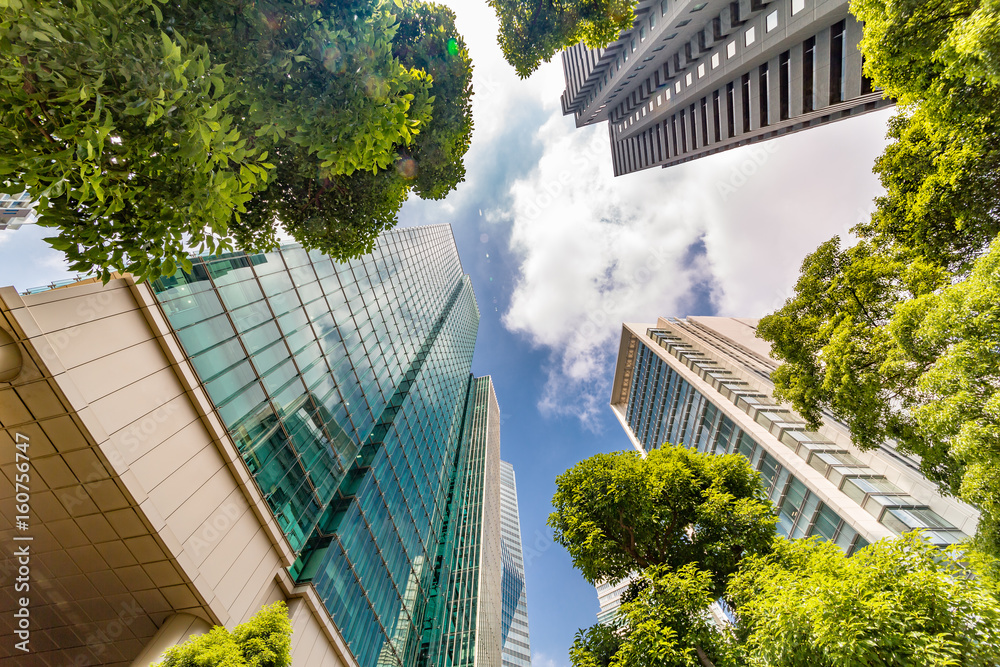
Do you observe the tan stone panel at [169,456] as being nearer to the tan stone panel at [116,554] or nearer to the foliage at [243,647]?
the tan stone panel at [116,554]

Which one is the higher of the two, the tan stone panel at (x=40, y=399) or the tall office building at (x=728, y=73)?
the tall office building at (x=728, y=73)

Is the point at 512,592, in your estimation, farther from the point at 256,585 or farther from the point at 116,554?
the point at 116,554

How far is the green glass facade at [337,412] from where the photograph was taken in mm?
11008

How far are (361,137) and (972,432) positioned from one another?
11.0 m

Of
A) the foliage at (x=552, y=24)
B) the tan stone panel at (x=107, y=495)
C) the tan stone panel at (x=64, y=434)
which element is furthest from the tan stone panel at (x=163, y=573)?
the foliage at (x=552, y=24)

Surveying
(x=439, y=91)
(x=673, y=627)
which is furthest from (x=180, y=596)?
(x=439, y=91)

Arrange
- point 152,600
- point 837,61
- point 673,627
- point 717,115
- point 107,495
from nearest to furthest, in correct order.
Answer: point 673,627
point 107,495
point 152,600
point 837,61
point 717,115

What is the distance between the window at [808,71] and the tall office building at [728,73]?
5 centimetres

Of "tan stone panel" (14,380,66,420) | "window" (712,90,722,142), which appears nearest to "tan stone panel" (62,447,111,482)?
"tan stone panel" (14,380,66,420)

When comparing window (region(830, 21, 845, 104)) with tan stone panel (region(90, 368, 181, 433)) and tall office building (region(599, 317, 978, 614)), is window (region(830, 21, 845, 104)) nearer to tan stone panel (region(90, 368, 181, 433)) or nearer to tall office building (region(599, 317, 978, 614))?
tall office building (region(599, 317, 978, 614))

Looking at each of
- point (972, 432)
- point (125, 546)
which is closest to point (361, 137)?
point (125, 546)

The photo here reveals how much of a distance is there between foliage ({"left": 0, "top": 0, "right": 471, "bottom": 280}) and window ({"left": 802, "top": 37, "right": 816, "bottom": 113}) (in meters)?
23.8

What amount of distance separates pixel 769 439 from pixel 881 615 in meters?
24.4

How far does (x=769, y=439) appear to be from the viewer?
24.3m
